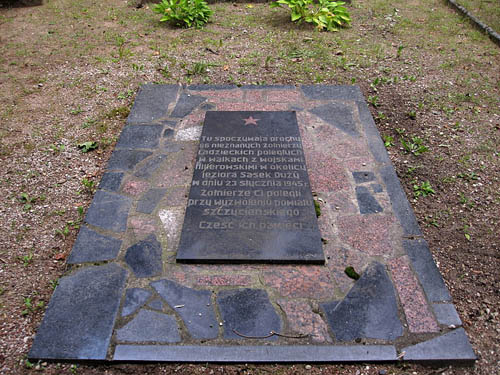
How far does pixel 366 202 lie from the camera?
291 centimetres

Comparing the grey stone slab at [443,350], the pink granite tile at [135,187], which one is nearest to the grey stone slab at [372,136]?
the grey stone slab at [443,350]

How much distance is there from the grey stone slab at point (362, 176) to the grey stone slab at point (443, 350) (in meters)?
1.28

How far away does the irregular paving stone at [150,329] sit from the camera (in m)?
2.10

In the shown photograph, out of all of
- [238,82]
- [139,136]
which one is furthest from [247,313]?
[238,82]

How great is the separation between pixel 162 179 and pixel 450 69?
12.2 feet

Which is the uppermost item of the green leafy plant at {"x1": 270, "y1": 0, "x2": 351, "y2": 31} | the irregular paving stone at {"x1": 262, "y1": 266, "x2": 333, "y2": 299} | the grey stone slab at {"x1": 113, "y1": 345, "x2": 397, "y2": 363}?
the green leafy plant at {"x1": 270, "y1": 0, "x2": 351, "y2": 31}

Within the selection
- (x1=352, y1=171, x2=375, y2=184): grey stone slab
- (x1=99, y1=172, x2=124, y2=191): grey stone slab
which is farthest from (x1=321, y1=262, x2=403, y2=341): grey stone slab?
(x1=99, y1=172, x2=124, y2=191): grey stone slab

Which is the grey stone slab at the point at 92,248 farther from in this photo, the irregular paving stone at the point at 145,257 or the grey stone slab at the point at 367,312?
the grey stone slab at the point at 367,312

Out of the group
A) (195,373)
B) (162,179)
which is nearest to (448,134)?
(162,179)

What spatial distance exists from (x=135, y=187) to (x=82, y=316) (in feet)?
3.58

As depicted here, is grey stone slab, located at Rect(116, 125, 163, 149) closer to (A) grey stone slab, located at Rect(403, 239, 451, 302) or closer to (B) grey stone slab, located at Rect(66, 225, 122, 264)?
(B) grey stone slab, located at Rect(66, 225, 122, 264)

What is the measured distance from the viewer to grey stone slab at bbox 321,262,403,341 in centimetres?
213

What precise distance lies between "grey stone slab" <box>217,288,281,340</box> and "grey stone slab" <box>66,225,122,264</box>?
0.80m

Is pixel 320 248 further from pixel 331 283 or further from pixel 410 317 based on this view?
pixel 410 317
